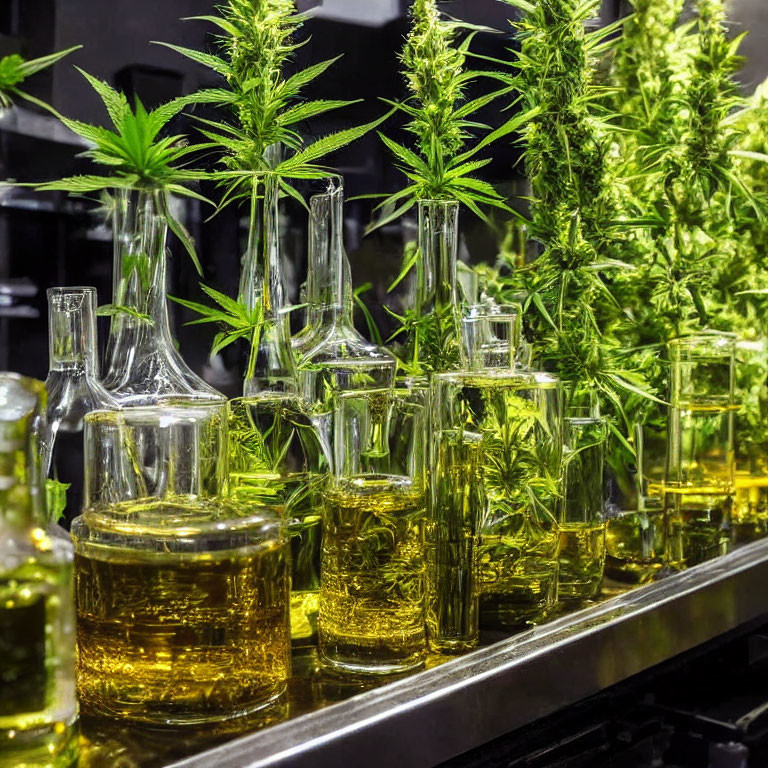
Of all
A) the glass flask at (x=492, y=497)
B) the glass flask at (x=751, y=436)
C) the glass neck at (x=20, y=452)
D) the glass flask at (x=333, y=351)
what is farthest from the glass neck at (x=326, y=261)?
the glass flask at (x=751, y=436)

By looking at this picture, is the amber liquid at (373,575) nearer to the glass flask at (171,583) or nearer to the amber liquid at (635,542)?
the glass flask at (171,583)

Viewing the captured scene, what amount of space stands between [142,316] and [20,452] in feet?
0.77

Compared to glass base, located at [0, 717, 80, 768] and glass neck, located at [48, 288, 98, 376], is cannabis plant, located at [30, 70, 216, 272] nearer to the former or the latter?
glass neck, located at [48, 288, 98, 376]

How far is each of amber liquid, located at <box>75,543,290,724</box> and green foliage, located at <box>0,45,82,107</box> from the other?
0.35m

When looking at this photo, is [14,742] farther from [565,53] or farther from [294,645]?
[565,53]

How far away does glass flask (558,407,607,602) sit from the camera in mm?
1007

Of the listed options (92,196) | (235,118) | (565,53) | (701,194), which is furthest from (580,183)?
(92,196)

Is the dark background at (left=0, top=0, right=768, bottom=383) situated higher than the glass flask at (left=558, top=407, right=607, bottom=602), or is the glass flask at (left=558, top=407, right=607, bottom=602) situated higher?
the dark background at (left=0, top=0, right=768, bottom=383)

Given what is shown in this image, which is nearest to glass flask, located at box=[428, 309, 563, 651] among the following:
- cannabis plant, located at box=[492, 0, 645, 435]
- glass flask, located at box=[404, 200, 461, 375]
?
glass flask, located at box=[404, 200, 461, 375]

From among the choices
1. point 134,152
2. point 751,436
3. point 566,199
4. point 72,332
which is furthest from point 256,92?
point 751,436

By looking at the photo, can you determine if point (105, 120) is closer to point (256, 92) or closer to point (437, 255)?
point (256, 92)

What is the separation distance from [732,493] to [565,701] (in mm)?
468

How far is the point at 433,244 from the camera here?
934mm

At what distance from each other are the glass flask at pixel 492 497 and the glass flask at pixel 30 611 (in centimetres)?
33
